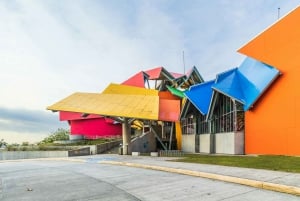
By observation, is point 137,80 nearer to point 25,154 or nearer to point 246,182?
point 25,154

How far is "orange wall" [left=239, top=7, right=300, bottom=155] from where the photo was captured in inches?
844

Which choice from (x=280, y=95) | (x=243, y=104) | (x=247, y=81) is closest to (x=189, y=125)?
(x=243, y=104)

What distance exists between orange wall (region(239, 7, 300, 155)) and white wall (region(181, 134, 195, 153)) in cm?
1370

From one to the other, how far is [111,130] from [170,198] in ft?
186

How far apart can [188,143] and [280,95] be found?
19.6 m

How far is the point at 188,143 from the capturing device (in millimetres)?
41031

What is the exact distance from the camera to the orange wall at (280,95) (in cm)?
2144

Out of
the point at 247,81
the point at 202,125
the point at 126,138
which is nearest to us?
the point at 247,81

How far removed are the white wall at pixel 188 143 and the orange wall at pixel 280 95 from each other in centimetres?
1370

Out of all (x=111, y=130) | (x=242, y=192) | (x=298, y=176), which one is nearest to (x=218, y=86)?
(x=298, y=176)

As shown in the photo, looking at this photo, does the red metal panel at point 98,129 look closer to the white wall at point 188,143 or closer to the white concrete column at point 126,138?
the white wall at point 188,143

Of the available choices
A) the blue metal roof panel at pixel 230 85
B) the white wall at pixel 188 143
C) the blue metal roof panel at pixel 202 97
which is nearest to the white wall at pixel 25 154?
the white wall at pixel 188 143

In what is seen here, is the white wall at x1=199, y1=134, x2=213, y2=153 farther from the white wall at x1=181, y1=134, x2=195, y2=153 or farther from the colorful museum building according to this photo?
the white wall at x1=181, y1=134, x2=195, y2=153

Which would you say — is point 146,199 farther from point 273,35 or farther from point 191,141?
point 191,141
